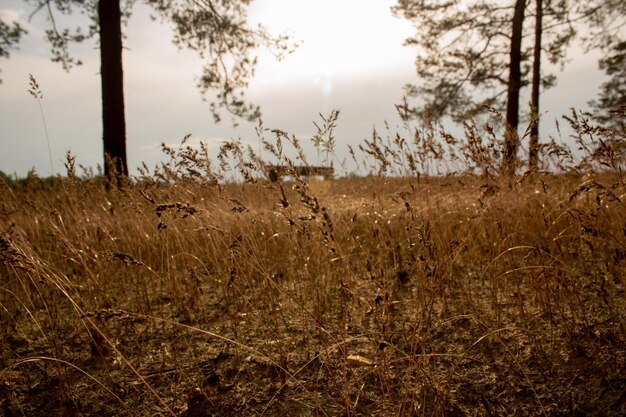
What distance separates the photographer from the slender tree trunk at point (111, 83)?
7645 millimetres

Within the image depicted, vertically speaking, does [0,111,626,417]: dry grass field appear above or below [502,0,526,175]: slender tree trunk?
below

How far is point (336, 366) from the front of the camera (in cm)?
166

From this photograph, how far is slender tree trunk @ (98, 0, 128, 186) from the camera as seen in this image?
7.64 meters

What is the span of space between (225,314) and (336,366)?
91cm

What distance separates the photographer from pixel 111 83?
7676 millimetres

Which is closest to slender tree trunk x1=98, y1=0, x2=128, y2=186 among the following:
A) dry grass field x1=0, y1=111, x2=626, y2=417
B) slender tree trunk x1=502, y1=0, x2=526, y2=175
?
dry grass field x1=0, y1=111, x2=626, y2=417

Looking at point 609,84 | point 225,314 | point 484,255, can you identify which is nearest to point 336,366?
point 225,314

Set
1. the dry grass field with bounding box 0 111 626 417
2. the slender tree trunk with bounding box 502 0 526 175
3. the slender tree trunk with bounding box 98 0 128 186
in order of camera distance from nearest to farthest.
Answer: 1. the dry grass field with bounding box 0 111 626 417
2. the slender tree trunk with bounding box 98 0 128 186
3. the slender tree trunk with bounding box 502 0 526 175

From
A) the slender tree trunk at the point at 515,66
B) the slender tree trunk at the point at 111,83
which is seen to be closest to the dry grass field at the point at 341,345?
the slender tree trunk at the point at 111,83

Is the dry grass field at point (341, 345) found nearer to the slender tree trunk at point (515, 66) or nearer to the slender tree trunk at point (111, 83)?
the slender tree trunk at point (111, 83)

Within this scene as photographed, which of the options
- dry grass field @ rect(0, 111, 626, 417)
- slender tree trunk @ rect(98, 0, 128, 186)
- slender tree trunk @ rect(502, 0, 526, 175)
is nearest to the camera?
dry grass field @ rect(0, 111, 626, 417)

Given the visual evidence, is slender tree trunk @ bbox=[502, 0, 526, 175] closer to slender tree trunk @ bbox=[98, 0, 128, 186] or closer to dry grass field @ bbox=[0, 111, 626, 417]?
slender tree trunk @ bbox=[98, 0, 128, 186]

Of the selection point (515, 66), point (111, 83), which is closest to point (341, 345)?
point (111, 83)

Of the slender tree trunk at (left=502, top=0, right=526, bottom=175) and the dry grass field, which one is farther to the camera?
the slender tree trunk at (left=502, top=0, right=526, bottom=175)
